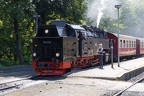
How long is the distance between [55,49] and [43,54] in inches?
30.0

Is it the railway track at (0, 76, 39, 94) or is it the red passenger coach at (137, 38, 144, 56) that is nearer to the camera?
the railway track at (0, 76, 39, 94)

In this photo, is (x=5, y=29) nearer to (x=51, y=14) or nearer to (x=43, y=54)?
(x=51, y=14)

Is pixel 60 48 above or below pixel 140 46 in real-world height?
above

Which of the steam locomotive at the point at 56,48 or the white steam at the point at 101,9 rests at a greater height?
the white steam at the point at 101,9

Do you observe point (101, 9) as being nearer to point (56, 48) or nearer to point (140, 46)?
point (140, 46)

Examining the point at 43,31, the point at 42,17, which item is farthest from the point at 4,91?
the point at 42,17

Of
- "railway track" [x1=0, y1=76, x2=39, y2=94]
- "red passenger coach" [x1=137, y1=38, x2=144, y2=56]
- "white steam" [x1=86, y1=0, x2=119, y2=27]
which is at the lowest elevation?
"railway track" [x1=0, y1=76, x2=39, y2=94]

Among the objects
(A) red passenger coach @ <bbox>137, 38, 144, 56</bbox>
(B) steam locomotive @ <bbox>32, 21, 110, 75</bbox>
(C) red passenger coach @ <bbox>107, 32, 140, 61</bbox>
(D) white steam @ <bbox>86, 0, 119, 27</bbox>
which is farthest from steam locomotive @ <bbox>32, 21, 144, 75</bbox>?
(D) white steam @ <bbox>86, 0, 119, 27</bbox>

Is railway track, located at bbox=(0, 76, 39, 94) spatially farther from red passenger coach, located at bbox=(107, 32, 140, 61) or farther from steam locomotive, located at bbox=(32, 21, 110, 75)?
red passenger coach, located at bbox=(107, 32, 140, 61)

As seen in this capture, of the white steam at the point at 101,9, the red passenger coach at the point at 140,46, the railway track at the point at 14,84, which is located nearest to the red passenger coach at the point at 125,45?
the red passenger coach at the point at 140,46

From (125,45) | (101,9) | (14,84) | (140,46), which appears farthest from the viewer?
(101,9)

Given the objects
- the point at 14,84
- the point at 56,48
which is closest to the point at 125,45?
the point at 56,48

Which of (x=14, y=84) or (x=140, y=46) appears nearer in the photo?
(x=14, y=84)

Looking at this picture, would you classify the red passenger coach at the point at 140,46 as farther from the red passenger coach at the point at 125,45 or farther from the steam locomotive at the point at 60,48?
the steam locomotive at the point at 60,48
